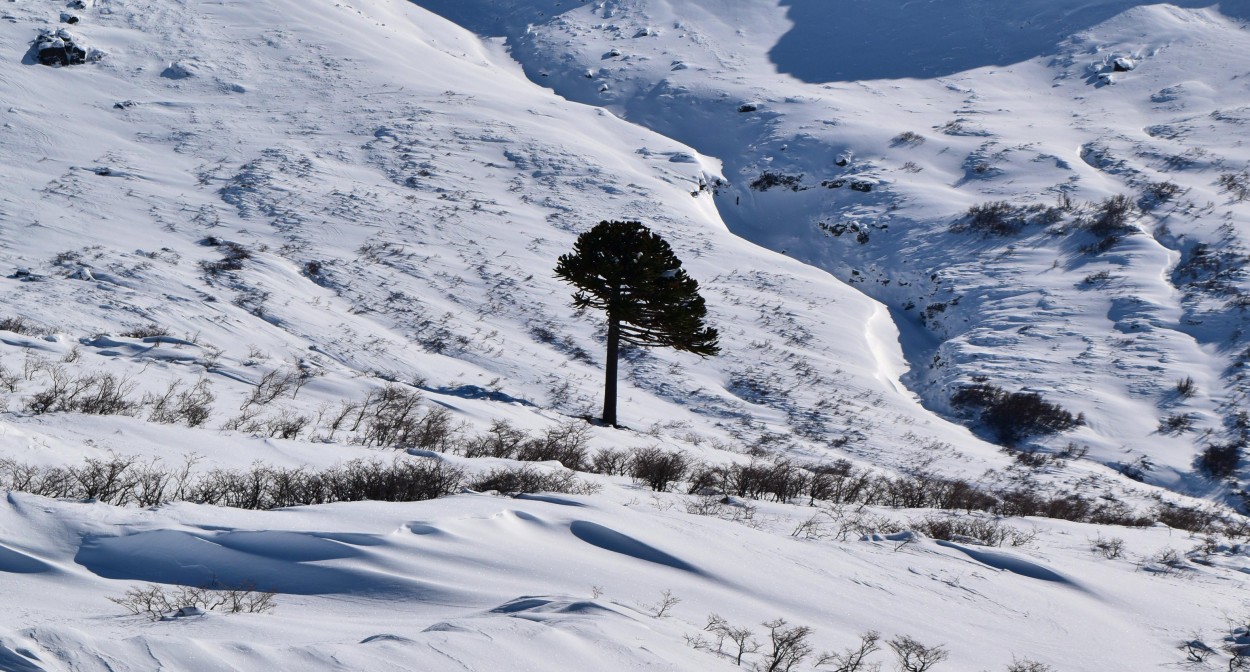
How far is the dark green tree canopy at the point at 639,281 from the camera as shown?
17734 millimetres

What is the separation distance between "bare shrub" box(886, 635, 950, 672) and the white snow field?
14cm

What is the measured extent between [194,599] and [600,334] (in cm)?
2156

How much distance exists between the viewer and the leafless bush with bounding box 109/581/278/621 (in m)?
3.94

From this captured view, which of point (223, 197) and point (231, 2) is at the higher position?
point (231, 2)

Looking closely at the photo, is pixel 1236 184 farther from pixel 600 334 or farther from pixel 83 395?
pixel 83 395

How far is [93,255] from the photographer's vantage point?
73.9 ft

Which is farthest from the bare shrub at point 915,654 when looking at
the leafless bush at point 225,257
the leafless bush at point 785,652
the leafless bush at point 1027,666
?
the leafless bush at point 225,257

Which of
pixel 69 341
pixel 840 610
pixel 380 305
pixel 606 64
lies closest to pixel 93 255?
pixel 380 305

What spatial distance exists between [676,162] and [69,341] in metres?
34.2

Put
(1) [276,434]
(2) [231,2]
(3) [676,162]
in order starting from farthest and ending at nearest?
(2) [231,2] < (3) [676,162] < (1) [276,434]

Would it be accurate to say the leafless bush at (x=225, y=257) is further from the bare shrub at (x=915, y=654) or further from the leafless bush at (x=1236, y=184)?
the leafless bush at (x=1236, y=184)

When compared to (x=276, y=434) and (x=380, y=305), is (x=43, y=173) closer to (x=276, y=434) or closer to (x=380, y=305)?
(x=380, y=305)

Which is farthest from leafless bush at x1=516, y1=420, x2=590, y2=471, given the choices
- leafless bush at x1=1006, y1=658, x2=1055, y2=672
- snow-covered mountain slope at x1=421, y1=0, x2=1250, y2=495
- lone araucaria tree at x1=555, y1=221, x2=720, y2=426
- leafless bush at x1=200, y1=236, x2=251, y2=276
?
snow-covered mountain slope at x1=421, y1=0, x2=1250, y2=495

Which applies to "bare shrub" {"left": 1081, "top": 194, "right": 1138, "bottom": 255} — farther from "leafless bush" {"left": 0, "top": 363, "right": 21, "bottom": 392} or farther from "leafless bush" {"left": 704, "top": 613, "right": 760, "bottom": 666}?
"leafless bush" {"left": 0, "top": 363, "right": 21, "bottom": 392}
